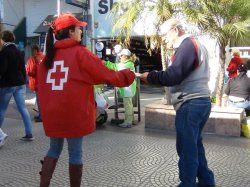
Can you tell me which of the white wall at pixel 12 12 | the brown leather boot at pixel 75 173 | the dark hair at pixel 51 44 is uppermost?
the white wall at pixel 12 12

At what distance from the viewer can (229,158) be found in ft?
17.7

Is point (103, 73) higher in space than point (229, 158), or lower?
higher

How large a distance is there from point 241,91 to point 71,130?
4632 mm

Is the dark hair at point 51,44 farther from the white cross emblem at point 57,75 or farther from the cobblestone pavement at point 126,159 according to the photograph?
→ the cobblestone pavement at point 126,159

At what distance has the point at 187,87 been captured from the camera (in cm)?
364

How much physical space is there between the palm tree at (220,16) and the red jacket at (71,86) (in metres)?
4.40

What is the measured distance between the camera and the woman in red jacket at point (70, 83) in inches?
131

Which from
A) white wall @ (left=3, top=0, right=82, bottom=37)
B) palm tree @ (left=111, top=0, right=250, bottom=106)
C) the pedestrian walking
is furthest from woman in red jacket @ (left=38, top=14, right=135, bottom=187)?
white wall @ (left=3, top=0, right=82, bottom=37)

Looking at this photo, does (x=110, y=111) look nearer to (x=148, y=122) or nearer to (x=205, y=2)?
(x=148, y=122)

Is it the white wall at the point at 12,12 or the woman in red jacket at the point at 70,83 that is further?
the white wall at the point at 12,12

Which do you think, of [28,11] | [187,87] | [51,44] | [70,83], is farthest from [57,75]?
[28,11]

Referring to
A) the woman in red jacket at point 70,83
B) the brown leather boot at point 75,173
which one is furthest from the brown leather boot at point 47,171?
the brown leather boot at point 75,173

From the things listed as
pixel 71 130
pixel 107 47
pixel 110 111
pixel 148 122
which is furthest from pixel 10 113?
pixel 107 47

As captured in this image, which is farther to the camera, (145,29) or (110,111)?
(110,111)
